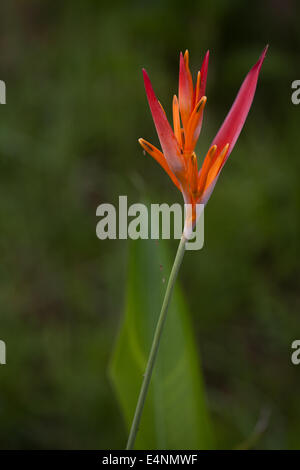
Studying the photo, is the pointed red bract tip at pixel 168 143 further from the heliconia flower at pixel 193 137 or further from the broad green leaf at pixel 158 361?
the broad green leaf at pixel 158 361

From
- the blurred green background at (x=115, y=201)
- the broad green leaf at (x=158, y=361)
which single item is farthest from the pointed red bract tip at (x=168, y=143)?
the blurred green background at (x=115, y=201)

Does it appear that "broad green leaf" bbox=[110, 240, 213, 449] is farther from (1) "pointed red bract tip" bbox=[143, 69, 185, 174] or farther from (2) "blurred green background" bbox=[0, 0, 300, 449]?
(2) "blurred green background" bbox=[0, 0, 300, 449]

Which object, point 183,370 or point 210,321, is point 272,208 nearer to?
point 210,321

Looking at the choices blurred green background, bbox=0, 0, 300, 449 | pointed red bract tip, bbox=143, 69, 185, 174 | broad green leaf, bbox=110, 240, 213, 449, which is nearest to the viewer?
pointed red bract tip, bbox=143, 69, 185, 174

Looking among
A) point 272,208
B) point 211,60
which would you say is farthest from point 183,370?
point 211,60

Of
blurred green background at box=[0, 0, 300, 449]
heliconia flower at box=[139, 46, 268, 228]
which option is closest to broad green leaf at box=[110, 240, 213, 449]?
heliconia flower at box=[139, 46, 268, 228]

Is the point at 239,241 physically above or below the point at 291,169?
below
